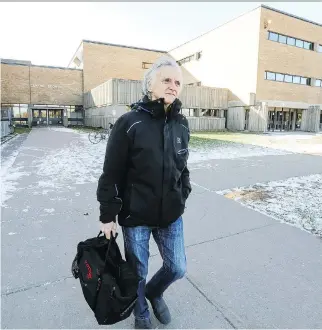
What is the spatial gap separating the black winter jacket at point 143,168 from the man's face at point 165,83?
0.19 feet

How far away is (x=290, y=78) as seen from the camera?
3134 cm

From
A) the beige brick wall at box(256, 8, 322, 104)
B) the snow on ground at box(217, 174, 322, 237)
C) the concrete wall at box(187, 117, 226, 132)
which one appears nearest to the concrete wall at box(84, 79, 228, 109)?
the concrete wall at box(187, 117, 226, 132)

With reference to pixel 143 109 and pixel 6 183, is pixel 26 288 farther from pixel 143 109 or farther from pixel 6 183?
pixel 6 183

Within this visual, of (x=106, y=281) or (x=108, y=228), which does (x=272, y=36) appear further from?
(x=106, y=281)

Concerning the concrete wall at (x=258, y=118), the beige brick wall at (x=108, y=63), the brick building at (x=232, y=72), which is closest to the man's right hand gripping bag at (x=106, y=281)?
the concrete wall at (x=258, y=118)

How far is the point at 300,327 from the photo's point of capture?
213 centimetres

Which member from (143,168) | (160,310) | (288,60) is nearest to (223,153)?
(160,310)

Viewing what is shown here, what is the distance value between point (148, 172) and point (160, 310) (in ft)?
3.69

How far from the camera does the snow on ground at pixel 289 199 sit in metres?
4.30

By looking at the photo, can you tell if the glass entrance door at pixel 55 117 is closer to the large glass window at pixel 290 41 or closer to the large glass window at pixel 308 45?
the large glass window at pixel 290 41

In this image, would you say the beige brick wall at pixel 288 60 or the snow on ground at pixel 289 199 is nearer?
the snow on ground at pixel 289 199

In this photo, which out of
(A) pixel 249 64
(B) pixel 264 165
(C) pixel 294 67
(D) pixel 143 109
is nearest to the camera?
(D) pixel 143 109

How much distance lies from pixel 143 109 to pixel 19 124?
3756 cm

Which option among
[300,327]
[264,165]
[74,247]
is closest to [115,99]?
[264,165]
